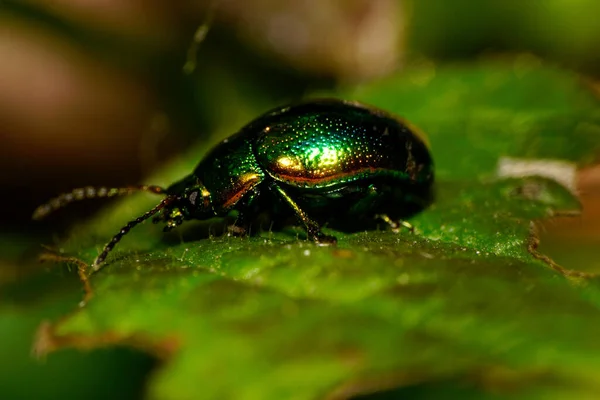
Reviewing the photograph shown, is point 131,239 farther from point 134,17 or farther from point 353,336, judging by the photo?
point 134,17

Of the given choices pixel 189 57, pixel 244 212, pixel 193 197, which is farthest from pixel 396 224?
pixel 189 57

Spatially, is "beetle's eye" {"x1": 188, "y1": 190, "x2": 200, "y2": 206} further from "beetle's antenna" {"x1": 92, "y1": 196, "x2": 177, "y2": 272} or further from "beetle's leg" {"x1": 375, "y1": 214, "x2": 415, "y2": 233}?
"beetle's leg" {"x1": 375, "y1": 214, "x2": 415, "y2": 233}

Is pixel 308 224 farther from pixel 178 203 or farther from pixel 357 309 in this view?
pixel 357 309

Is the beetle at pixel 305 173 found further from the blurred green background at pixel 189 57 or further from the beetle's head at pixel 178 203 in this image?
the blurred green background at pixel 189 57

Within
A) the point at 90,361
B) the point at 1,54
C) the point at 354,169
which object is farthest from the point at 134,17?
the point at 354,169

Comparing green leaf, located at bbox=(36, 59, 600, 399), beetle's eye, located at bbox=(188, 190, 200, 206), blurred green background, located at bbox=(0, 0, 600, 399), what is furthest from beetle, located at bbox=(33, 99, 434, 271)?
blurred green background, located at bbox=(0, 0, 600, 399)

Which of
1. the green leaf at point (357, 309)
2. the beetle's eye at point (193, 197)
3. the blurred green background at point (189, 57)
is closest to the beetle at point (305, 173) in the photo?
the beetle's eye at point (193, 197)
